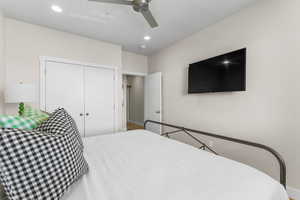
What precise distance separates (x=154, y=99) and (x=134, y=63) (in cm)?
131

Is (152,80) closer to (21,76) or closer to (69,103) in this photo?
(69,103)

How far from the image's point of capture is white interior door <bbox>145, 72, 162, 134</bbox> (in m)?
3.64

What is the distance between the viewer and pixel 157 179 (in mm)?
854

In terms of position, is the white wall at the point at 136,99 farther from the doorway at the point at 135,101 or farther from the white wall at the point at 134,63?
the white wall at the point at 134,63

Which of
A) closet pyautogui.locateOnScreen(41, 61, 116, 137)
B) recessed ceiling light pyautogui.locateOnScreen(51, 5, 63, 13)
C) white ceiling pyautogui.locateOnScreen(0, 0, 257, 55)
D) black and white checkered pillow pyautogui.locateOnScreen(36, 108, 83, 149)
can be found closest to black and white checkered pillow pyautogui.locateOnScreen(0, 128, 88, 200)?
black and white checkered pillow pyautogui.locateOnScreen(36, 108, 83, 149)

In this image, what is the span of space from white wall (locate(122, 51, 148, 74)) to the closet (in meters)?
0.69

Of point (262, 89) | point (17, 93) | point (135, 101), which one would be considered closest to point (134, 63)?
point (135, 101)

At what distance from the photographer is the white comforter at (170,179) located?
0.71 meters

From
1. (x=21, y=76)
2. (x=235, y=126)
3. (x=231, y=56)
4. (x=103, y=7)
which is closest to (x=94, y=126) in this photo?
(x=21, y=76)

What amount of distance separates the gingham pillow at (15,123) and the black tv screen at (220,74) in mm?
2404

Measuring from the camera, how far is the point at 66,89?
8.93 ft

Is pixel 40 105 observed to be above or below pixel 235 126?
above

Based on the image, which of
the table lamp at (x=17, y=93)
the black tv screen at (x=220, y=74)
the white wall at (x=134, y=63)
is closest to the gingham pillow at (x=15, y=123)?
the table lamp at (x=17, y=93)

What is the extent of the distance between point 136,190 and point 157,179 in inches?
6.5
